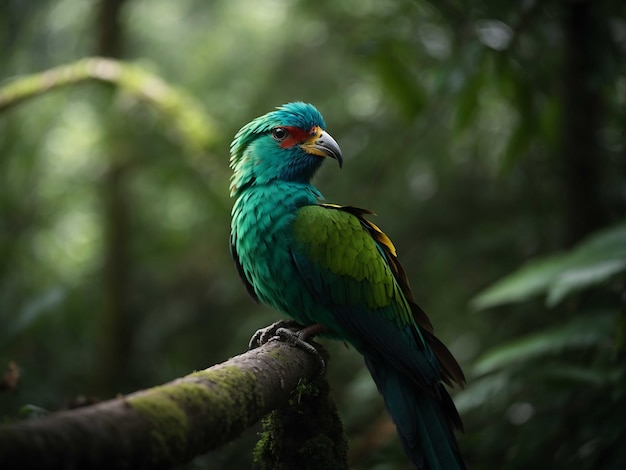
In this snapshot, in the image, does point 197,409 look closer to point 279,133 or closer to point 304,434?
point 304,434

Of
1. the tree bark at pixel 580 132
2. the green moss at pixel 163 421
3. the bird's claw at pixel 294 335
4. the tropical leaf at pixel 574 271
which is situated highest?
the tree bark at pixel 580 132

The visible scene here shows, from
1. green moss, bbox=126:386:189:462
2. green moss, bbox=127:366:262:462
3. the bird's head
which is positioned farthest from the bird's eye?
green moss, bbox=126:386:189:462

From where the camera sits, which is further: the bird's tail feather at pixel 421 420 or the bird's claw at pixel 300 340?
the bird's tail feather at pixel 421 420

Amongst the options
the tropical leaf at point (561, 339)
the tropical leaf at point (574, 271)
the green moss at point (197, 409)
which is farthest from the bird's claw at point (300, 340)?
the tropical leaf at point (574, 271)

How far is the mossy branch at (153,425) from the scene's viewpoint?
129 cm

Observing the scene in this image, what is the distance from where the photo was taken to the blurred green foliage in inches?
166

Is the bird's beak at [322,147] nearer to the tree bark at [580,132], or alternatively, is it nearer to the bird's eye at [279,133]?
the bird's eye at [279,133]

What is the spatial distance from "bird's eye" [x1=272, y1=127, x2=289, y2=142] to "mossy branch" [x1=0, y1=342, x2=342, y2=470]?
6.21 ft

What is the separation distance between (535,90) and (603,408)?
2276 mm

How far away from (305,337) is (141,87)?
102 inches

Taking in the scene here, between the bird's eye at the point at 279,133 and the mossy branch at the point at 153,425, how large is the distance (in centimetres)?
189

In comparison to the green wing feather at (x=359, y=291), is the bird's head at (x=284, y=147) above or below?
above

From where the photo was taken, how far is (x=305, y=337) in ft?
10.0

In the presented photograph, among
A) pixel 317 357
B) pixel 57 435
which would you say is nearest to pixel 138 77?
pixel 317 357
